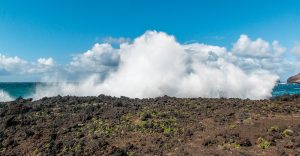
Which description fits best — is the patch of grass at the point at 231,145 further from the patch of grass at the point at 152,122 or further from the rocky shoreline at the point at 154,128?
the patch of grass at the point at 152,122

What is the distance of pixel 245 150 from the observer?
1487 cm

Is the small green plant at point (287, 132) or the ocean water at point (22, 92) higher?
the ocean water at point (22, 92)

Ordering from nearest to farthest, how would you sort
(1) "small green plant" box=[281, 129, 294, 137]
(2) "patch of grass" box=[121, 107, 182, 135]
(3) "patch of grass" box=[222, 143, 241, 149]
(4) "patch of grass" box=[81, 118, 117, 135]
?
1. (3) "patch of grass" box=[222, 143, 241, 149]
2. (1) "small green plant" box=[281, 129, 294, 137]
3. (2) "patch of grass" box=[121, 107, 182, 135]
4. (4) "patch of grass" box=[81, 118, 117, 135]

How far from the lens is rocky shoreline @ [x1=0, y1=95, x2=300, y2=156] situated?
15.5 meters

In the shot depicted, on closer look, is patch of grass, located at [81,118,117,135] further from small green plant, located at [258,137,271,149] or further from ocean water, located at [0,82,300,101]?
ocean water, located at [0,82,300,101]

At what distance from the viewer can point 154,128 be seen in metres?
17.8

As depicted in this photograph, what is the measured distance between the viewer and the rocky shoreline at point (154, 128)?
50.7ft

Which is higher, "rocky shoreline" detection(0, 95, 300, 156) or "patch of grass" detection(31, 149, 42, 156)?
"rocky shoreline" detection(0, 95, 300, 156)

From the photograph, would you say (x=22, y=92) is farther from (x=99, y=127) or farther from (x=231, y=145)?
(x=231, y=145)

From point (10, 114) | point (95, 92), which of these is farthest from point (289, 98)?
point (95, 92)

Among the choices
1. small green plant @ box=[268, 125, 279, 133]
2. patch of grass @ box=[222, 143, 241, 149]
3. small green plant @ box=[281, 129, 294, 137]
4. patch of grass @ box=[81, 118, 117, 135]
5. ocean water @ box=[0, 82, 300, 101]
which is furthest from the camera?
ocean water @ box=[0, 82, 300, 101]

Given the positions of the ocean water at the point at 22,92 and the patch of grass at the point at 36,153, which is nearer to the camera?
the patch of grass at the point at 36,153

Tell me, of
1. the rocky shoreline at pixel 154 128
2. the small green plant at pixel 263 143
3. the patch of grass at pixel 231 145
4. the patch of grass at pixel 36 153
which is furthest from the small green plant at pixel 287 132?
the patch of grass at pixel 36 153

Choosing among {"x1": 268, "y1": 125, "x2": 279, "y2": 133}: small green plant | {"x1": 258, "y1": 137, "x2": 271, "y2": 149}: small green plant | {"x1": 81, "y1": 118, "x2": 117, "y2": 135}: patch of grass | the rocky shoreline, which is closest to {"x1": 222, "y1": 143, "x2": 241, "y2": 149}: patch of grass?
the rocky shoreline
